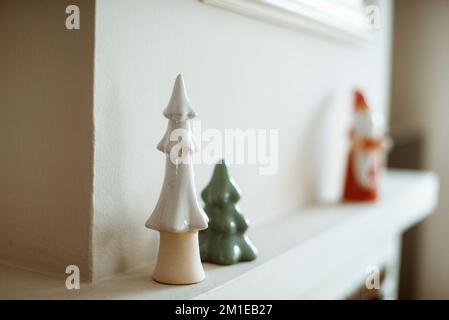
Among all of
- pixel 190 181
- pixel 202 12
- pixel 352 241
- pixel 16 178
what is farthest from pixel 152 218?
pixel 352 241

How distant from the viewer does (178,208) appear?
0.58m

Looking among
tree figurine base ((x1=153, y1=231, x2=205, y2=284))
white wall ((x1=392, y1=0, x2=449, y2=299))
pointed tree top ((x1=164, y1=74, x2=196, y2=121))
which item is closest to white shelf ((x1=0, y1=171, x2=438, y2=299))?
tree figurine base ((x1=153, y1=231, x2=205, y2=284))

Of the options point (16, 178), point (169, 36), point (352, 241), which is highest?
point (169, 36)

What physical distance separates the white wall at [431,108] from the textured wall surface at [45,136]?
65.0 inches

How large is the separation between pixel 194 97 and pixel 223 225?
0.61ft

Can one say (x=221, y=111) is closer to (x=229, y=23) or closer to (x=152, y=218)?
(x=229, y=23)

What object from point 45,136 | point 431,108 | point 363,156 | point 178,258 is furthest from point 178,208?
point 431,108

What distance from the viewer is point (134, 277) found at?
0.62 m

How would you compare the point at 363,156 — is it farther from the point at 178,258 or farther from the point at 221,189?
the point at 178,258

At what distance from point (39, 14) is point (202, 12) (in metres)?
0.22

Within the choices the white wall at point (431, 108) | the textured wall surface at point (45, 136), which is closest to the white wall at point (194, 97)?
the textured wall surface at point (45, 136)

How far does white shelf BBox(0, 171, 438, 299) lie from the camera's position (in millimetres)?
578

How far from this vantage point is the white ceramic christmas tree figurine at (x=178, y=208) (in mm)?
581

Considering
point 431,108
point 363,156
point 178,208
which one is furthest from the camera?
point 431,108
